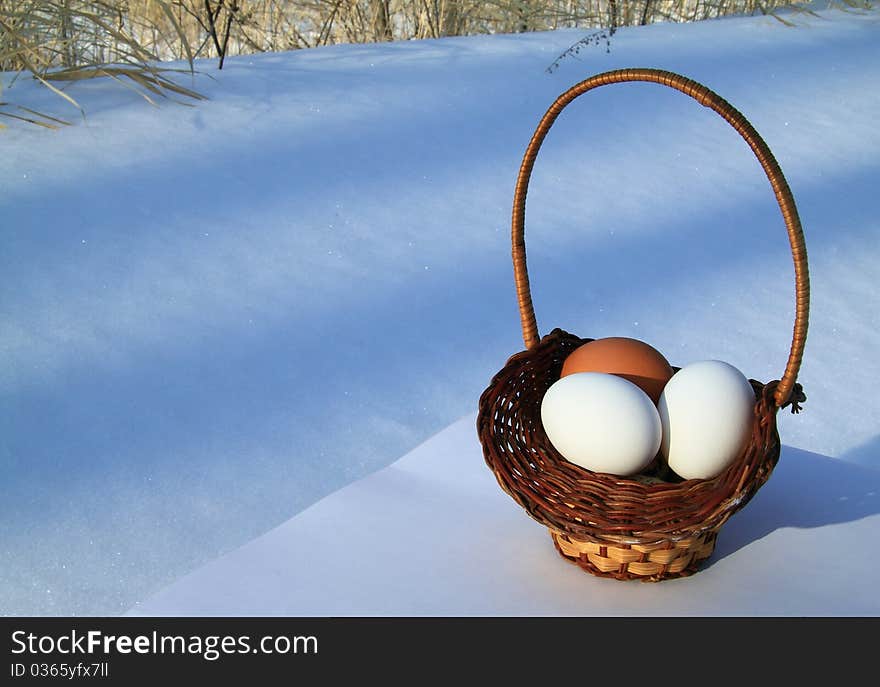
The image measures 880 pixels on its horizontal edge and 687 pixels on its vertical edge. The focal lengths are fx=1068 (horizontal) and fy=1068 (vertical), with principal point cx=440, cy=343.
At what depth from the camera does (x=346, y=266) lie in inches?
77.1

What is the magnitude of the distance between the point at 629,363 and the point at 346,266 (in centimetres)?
108

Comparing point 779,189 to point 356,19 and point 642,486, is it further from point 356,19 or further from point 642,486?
point 356,19

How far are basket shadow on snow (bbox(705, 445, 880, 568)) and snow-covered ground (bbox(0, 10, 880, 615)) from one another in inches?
15.9

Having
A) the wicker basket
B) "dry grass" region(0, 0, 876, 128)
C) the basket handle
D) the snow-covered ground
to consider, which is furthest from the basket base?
"dry grass" region(0, 0, 876, 128)

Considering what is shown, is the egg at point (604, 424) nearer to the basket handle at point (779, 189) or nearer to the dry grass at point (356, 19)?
the basket handle at point (779, 189)

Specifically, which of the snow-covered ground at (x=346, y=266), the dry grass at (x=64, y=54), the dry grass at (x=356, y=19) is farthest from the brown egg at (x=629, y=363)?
the dry grass at (x=356, y=19)

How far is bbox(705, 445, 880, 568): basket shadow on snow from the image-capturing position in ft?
3.10

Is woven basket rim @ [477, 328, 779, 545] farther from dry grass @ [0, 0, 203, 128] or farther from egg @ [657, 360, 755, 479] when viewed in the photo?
dry grass @ [0, 0, 203, 128]

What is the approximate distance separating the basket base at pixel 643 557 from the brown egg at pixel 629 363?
145 mm

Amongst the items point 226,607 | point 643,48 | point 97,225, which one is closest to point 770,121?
point 643,48

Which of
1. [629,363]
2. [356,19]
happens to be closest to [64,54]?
[356,19]

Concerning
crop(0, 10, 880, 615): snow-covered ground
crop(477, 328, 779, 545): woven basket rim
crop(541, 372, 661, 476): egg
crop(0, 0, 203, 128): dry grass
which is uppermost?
crop(0, 0, 203, 128): dry grass

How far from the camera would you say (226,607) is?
853 millimetres

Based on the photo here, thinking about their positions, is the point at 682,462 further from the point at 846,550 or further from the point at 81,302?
the point at 81,302
